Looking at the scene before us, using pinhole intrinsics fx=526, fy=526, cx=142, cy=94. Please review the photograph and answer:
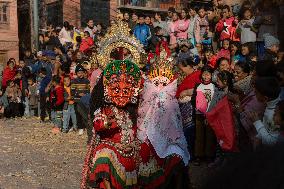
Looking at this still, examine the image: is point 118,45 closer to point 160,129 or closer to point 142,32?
point 160,129

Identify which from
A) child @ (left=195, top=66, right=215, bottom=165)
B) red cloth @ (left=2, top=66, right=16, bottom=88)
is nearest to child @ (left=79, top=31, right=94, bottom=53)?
red cloth @ (left=2, top=66, right=16, bottom=88)

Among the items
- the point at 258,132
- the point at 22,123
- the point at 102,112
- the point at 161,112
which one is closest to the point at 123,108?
the point at 102,112

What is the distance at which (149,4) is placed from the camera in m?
26.5

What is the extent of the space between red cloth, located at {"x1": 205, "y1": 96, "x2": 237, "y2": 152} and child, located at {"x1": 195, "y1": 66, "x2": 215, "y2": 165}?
0.48 meters

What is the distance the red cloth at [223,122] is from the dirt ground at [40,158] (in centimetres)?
51

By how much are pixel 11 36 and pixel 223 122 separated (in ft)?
62.2

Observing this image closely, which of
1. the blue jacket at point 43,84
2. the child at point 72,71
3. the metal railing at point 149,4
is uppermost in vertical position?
the metal railing at point 149,4

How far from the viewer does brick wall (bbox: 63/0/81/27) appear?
24469 millimetres

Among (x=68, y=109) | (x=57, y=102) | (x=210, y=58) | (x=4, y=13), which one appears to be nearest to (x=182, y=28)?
(x=210, y=58)

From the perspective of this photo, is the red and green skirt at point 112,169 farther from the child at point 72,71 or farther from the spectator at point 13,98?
the spectator at point 13,98

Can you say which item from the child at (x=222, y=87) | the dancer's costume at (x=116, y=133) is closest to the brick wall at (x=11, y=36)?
the child at (x=222, y=87)

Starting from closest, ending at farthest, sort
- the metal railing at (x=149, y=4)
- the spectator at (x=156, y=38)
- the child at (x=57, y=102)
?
the child at (x=57, y=102), the spectator at (x=156, y=38), the metal railing at (x=149, y=4)

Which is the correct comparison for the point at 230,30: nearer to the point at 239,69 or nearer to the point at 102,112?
the point at 239,69

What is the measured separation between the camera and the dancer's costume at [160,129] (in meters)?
5.43
